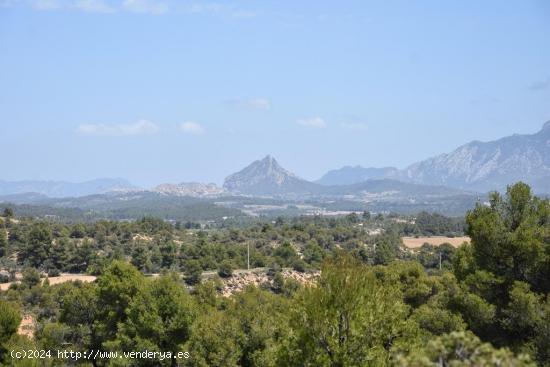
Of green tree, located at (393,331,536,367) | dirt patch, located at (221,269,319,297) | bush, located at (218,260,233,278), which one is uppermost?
green tree, located at (393,331,536,367)

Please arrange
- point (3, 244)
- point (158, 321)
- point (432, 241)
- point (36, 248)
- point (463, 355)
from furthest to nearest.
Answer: point (432, 241)
point (3, 244)
point (36, 248)
point (158, 321)
point (463, 355)

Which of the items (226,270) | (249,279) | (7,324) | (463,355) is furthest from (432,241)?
(463,355)

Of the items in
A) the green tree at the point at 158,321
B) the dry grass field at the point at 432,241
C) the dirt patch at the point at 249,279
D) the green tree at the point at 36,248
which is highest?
the green tree at the point at 158,321

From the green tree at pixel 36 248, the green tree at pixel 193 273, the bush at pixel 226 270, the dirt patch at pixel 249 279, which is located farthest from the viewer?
the green tree at pixel 36 248

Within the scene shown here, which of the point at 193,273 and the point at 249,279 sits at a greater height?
the point at 193,273

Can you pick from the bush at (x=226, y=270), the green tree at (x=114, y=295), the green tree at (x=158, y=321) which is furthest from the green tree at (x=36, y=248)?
the green tree at (x=158, y=321)

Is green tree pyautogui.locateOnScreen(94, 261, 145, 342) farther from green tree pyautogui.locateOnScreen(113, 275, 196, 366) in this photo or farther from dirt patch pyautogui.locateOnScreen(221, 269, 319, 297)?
dirt patch pyautogui.locateOnScreen(221, 269, 319, 297)

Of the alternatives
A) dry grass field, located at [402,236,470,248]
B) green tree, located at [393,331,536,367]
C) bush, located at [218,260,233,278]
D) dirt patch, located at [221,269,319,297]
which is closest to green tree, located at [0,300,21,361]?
green tree, located at [393,331,536,367]

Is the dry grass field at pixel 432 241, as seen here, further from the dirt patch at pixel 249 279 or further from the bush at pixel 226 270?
the bush at pixel 226 270

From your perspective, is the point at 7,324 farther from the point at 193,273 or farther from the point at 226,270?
the point at 226,270

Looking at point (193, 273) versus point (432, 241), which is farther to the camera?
point (432, 241)

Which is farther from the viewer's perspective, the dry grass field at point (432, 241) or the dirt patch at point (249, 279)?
the dry grass field at point (432, 241)

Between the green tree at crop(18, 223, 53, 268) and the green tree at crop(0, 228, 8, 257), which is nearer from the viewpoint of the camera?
the green tree at crop(18, 223, 53, 268)

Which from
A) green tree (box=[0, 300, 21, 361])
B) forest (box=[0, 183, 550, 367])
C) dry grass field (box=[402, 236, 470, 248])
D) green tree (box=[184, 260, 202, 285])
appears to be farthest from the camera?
dry grass field (box=[402, 236, 470, 248])
